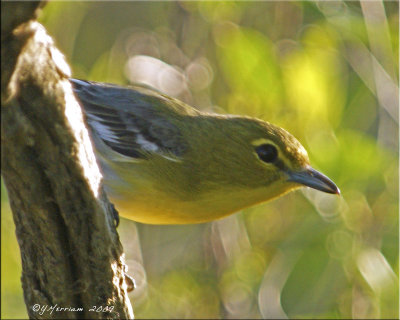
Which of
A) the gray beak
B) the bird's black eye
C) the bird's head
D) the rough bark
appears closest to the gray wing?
the bird's head

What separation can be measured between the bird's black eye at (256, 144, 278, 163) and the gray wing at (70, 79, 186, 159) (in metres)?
0.43

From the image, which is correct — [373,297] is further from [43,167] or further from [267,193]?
[43,167]

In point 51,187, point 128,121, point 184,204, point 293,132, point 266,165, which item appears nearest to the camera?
point 51,187

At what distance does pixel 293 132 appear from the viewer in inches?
188

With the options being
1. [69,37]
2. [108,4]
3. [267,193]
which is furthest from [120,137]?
[108,4]

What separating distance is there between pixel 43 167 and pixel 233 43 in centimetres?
297

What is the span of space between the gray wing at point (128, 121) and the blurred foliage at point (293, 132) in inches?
36.0

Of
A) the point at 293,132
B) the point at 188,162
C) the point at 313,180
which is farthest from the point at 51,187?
the point at 293,132

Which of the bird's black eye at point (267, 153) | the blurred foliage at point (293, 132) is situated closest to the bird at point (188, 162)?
the bird's black eye at point (267, 153)

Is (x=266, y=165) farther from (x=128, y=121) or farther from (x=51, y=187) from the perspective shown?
(x=51, y=187)

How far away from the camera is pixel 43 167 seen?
6.63ft

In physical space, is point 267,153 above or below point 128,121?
above

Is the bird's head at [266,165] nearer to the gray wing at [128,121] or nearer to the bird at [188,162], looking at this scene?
the bird at [188,162]

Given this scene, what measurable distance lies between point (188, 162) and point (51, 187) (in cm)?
180
